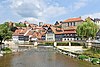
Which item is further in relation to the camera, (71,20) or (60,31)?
(71,20)

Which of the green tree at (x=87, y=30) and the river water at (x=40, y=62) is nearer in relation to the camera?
the river water at (x=40, y=62)

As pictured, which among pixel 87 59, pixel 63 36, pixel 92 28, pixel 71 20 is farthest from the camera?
pixel 71 20

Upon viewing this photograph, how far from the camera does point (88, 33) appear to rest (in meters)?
80.6

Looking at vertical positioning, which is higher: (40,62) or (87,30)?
(87,30)

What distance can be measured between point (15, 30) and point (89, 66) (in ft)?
356

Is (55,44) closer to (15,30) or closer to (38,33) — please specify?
(38,33)

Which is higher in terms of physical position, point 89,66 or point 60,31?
point 60,31

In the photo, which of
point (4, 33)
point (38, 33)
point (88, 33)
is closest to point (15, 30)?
point (38, 33)

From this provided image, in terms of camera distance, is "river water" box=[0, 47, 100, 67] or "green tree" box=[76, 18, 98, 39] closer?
"river water" box=[0, 47, 100, 67]

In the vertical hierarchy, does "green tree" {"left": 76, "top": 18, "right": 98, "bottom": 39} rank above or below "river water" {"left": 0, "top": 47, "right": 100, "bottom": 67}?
above

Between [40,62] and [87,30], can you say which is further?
[87,30]

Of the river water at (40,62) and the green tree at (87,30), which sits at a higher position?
the green tree at (87,30)

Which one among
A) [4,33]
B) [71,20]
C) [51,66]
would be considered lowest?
[51,66]

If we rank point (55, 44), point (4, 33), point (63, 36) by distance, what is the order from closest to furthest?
point (4, 33)
point (55, 44)
point (63, 36)
